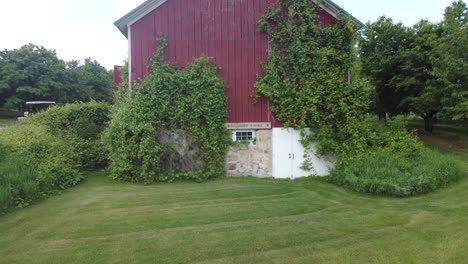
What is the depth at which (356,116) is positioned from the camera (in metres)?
10.6

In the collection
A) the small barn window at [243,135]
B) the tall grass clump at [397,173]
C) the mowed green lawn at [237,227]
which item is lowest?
the mowed green lawn at [237,227]

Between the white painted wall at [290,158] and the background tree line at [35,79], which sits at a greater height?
the background tree line at [35,79]

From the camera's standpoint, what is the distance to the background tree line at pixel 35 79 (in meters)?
38.6

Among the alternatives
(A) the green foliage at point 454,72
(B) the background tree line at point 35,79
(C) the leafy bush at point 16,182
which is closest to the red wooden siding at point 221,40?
(C) the leafy bush at point 16,182

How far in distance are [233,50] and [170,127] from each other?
125 inches

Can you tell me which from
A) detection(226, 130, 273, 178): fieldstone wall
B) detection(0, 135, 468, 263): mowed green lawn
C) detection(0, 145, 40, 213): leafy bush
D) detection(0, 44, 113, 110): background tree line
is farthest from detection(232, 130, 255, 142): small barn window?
detection(0, 44, 113, 110): background tree line

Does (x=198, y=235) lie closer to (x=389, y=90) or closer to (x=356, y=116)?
(x=356, y=116)

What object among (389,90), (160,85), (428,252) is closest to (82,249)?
(428,252)

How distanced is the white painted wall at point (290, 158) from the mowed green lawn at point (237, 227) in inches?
81.9

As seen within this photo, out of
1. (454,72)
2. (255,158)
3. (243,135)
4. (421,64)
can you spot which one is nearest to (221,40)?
(243,135)

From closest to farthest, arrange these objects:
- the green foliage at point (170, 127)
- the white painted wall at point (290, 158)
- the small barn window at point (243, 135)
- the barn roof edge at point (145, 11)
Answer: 1. the green foliage at point (170, 127)
2. the barn roof edge at point (145, 11)
3. the white painted wall at point (290, 158)
4. the small barn window at point (243, 135)

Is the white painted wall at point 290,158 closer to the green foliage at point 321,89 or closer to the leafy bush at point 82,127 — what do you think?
the green foliage at point 321,89

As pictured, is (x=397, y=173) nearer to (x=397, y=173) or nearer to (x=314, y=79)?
(x=397, y=173)

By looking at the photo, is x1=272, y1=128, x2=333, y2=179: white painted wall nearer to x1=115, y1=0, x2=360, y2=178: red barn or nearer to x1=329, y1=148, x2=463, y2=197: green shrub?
x1=115, y1=0, x2=360, y2=178: red barn
